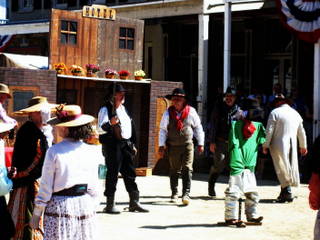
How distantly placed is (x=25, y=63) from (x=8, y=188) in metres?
11.4

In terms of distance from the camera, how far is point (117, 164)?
35.3 feet

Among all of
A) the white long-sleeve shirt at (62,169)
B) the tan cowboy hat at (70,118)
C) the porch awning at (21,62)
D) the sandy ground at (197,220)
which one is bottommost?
the sandy ground at (197,220)

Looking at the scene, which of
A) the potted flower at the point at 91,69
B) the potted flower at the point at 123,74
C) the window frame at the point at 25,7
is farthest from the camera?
the window frame at the point at 25,7

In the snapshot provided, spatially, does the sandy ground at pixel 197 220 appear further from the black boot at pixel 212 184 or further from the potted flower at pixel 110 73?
the potted flower at pixel 110 73

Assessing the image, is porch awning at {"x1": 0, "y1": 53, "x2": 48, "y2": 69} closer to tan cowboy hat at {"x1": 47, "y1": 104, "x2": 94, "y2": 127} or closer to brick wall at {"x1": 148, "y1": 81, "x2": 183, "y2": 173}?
brick wall at {"x1": 148, "y1": 81, "x2": 183, "y2": 173}

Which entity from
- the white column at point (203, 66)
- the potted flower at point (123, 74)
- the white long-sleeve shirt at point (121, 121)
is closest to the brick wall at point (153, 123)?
the potted flower at point (123, 74)

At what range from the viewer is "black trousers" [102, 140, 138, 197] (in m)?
10.8

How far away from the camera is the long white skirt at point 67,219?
20.1 ft

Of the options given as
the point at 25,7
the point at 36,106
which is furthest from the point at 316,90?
the point at 25,7

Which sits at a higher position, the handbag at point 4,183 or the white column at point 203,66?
the white column at point 203,66

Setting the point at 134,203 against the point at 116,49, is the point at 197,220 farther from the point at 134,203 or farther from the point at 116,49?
the point at 116,49

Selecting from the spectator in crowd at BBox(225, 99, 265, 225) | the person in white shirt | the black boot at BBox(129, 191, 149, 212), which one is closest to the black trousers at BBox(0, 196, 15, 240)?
the person in white shirt

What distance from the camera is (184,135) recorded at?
11953mm

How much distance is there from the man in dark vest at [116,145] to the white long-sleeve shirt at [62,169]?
4.57m
